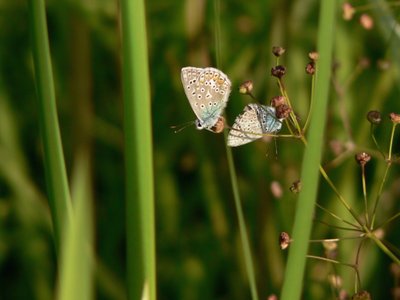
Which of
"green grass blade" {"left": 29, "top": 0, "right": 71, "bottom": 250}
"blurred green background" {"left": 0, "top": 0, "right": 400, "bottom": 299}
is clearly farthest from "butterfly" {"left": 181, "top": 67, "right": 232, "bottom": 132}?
"blurred green background" {"left": 0, "top": 0, "right": 400, "bottom": 299}

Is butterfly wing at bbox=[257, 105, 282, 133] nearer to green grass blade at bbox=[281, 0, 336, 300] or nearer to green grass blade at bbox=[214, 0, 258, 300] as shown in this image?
green grass blade at bbox=[214, 0, 258, 300]

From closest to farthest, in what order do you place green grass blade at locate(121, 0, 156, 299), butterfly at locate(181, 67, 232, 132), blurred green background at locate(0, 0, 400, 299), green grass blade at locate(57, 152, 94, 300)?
green grass blade at locate(57, 152, 94, 300) < green grass blade at locate(121, 0, 156, 299) < butterfly at locate(181, 67, 232, 132) < blurred green background at locate(0, 0, 400, 299)

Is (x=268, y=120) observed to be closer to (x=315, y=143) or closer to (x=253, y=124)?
(x=253, y=124)

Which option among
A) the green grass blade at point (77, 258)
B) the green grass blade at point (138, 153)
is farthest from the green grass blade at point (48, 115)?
the green grass blade at point (77, 258)

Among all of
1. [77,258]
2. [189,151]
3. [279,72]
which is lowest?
[189,151]

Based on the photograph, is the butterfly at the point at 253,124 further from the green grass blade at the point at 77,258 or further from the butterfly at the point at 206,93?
the green grass blade at the point at 77,258

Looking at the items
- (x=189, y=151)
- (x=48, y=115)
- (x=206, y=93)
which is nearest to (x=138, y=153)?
(x=48, y=115)
